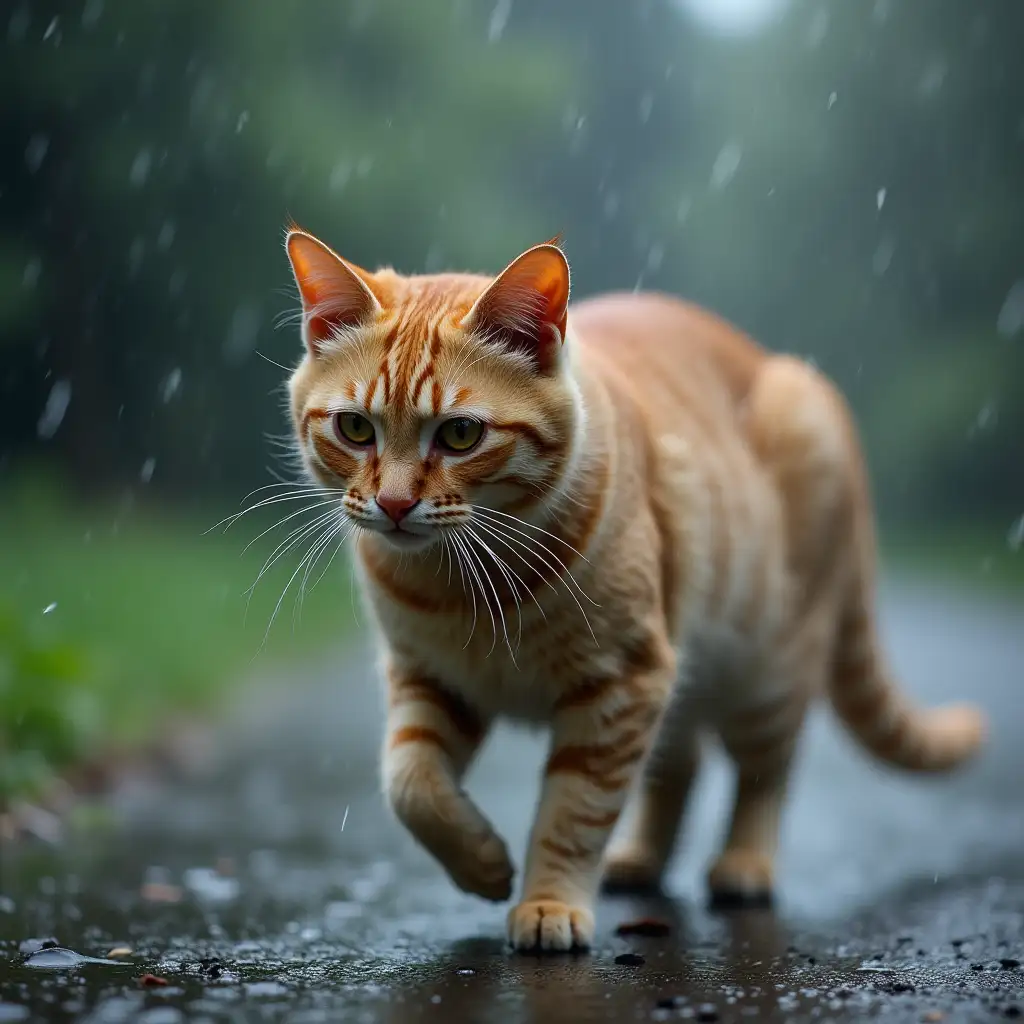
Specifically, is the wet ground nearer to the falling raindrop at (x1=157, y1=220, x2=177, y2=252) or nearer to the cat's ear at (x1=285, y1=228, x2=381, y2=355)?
the cat's ear at (x1=285, y1=228, x2=381, y2=355)

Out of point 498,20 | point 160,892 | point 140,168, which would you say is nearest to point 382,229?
point 140,168

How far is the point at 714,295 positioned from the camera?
18.9m

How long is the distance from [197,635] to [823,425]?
4.93 m

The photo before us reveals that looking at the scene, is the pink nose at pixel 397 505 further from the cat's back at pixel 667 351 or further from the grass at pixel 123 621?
the grass at pixel 123 621

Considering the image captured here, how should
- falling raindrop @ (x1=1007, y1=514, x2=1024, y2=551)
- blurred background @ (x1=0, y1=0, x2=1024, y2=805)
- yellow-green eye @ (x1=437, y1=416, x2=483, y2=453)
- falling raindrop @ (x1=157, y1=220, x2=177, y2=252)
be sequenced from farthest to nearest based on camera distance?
falling raindrop @ (x1=1007, y1=514, x2=1024, y2=551)
falling raindrop @ (x1=157, y1=220, x2=177, y2=252)
blurred background @ (x1=0, y1=0, x2=1024, y2=805)
yellow-green eye @ (x1=437, y1=416, x2=483, y2=453)

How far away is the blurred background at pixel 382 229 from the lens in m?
9.88

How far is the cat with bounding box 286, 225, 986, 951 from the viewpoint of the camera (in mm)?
2838

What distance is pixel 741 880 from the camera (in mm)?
3768

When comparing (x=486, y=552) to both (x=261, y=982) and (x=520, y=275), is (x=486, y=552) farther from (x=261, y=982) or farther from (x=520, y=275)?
(x=261, y=982)

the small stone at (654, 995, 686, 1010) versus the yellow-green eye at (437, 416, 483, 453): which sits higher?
the yellow-green eye at (437, 416, 483, 453)

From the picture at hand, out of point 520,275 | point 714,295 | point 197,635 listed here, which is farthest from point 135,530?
point 520,275

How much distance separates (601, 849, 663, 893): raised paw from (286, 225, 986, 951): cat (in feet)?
0.90

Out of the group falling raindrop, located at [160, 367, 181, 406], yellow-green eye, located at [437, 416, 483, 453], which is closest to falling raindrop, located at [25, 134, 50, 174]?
falling raindrop, located at [160, 367, 181, 406]

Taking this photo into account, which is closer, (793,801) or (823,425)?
(823,425)
